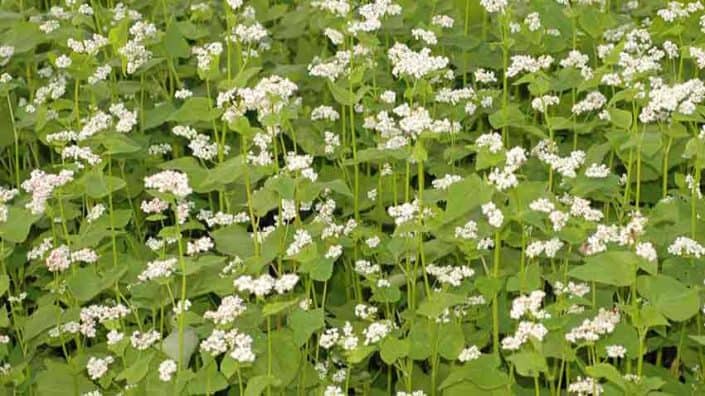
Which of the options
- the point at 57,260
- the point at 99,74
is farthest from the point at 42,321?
the point at 99,74

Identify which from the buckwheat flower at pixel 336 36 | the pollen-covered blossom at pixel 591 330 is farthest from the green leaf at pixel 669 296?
the buckwheat flower at pixel 336 36

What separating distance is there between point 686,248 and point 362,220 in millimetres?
1088

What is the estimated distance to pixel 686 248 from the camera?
3.36 m

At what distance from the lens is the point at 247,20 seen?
4625 millimetres

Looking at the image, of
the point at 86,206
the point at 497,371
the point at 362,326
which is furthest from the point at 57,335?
the point at 497,371

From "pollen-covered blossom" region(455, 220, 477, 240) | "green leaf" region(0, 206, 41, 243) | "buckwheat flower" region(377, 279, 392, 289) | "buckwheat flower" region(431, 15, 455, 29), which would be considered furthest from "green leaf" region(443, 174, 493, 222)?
"buckwheat flower" region(431, 15, 455, 29)

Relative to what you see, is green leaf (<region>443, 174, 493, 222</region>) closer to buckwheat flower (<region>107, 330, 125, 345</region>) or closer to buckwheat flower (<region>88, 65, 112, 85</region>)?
buckwheat flower (<region>107, 330, 125, 345</region>)

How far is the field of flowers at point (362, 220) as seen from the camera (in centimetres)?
321

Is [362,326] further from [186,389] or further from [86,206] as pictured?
[86,206]

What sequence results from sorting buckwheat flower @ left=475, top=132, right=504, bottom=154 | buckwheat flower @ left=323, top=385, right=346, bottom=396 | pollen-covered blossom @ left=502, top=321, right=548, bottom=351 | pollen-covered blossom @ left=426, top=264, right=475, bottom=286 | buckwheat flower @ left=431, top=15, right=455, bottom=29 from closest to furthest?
pollen-covered blossom @ left=502, top=321, right=548, bottom=351, buckwheat flower @ left=323, top=385, right=346, bottom=396, buckwheat flower @ left=475, top=132, right=504, bottom=154, pollen-covered blossom @ left=426, top=264, right=475, bottom=286, buckwheat flower @ left=431, top=15, right=455, bottom=29

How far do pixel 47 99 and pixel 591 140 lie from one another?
184 centimetres

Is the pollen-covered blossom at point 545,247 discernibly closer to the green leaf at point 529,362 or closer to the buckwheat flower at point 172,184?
the green leaf at point 529,362

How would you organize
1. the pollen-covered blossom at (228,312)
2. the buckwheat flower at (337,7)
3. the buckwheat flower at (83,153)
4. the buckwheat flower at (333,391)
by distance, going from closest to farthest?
the pollen-covered blossom at (228,312) < the buckwheat flower at (333,391) < the buckwheat flower at (83,153) < the buckwheat flower at (337,7)

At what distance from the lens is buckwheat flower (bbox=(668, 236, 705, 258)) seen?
333cm
